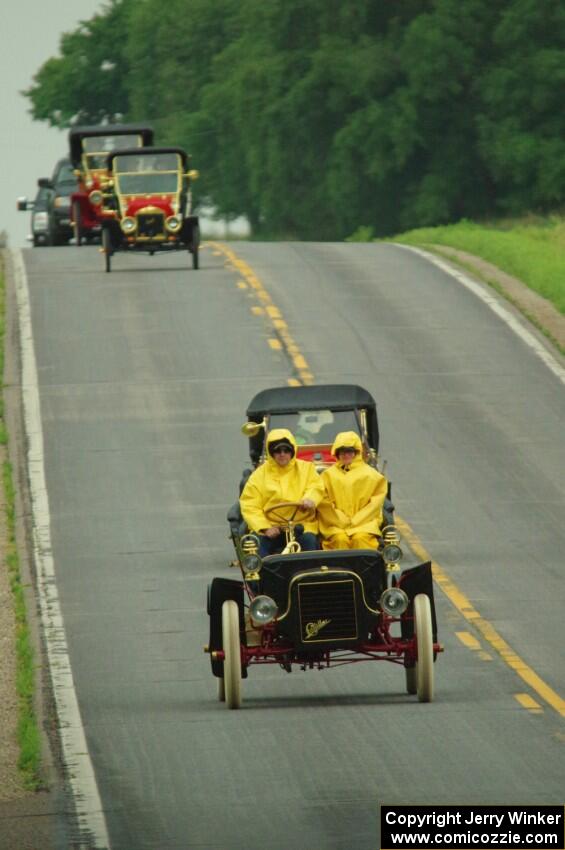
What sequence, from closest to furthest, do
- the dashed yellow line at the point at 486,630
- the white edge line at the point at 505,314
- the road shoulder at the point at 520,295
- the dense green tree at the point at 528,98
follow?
the dashed yellow line at the point at 486,630 < the white edge line at the point at 505,314 < the road shoulder at the point at 520,295 < the dense green tree at the point at 528,98

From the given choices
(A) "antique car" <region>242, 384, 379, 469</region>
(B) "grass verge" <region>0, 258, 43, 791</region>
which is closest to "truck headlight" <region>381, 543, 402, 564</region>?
(B) "grass verge" <region>0, 258, 43, 791</region>

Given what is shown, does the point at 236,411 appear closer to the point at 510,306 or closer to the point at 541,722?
the point at 510,306

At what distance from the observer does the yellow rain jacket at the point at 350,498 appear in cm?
1600

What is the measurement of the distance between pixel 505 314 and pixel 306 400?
56.0 ft

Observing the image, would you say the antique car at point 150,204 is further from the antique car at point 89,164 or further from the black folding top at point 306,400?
the black folding top at point 306,400

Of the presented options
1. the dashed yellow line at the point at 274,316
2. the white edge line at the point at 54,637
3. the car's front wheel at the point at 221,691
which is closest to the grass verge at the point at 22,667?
the white edge line at the point at 54,637

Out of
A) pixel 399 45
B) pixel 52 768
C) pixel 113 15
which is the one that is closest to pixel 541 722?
pixel 52 768

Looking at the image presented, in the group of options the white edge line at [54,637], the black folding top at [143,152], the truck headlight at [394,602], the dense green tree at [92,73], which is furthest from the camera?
the dense green tree at [92,73]

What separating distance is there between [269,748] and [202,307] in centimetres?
2253

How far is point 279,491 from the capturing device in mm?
16203

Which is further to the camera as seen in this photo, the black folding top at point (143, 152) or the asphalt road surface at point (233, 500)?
the black folding top at point (143, 152)

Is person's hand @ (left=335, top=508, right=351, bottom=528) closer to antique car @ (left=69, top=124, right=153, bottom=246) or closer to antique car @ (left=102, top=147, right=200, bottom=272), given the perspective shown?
antique car @ (left=102, top=147, right=200, bottom=272)
